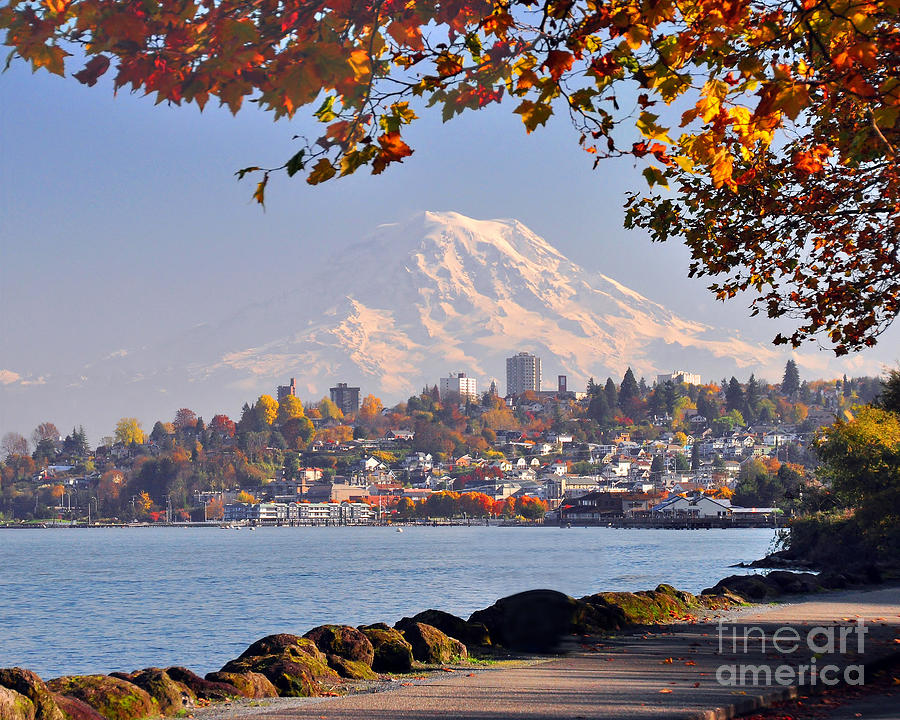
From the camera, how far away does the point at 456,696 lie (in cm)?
1163

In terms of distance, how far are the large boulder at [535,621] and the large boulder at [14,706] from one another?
27.6ft

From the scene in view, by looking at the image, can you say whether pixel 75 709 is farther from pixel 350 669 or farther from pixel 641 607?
pixel 641 607

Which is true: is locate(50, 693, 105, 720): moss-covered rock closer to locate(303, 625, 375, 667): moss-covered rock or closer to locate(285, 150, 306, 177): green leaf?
locate(303, 625, 375, 667): moss-covered rock

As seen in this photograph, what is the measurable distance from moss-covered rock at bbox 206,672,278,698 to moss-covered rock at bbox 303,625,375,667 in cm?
200

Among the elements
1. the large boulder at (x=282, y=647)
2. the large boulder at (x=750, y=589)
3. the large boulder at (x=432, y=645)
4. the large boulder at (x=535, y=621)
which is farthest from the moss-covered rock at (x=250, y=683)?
the large boulder at (x=750, y=589)

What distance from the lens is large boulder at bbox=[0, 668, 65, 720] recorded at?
9770mm

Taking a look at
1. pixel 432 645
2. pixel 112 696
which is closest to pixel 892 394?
pixel 432 645

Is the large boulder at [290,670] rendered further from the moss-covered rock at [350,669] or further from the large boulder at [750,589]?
the large boulder at [750,589]

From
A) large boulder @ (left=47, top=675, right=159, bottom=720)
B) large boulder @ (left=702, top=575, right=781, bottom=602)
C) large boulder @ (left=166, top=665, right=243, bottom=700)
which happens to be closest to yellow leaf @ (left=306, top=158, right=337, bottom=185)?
large boulder @ (left=47, top=675, right=159, bottom=720)

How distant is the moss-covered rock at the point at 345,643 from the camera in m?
15.1

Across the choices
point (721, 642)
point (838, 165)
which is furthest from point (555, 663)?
point (838, 165)

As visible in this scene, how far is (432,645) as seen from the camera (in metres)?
15.7

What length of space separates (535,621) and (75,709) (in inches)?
318

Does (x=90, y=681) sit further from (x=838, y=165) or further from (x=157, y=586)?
(x=157, y=586)
